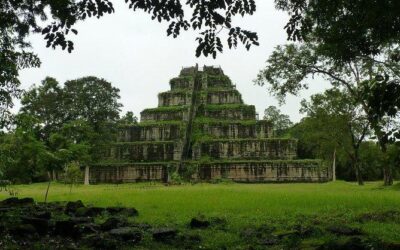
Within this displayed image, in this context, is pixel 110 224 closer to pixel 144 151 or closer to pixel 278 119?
pixel 144 151

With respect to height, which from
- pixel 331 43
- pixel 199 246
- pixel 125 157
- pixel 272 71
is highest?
pixel 272 71

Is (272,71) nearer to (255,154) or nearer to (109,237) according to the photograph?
(255,154)

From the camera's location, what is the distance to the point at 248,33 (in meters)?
5.93

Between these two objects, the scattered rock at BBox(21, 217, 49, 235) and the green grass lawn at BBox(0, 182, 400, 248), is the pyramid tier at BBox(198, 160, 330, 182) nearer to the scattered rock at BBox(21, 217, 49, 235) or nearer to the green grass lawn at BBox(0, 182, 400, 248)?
the green grass lawn at BBox(0, 182, 400, 248)

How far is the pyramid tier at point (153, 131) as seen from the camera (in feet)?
117

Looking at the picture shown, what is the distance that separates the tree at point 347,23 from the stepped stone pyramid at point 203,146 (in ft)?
66.8

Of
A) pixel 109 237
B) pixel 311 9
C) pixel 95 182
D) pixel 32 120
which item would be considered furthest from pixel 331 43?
pixel 95 182

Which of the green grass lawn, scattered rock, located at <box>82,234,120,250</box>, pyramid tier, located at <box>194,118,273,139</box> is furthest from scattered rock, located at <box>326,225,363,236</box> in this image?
pyramid tier, located at <box>194,118,273,139</box>

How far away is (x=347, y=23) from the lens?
31.4 feet

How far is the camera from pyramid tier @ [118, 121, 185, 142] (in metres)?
35.5

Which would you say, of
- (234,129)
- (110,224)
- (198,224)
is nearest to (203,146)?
(234,129)

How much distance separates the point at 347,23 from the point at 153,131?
90.2 feet

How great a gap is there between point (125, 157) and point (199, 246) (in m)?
27.9

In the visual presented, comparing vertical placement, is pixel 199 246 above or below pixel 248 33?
below
